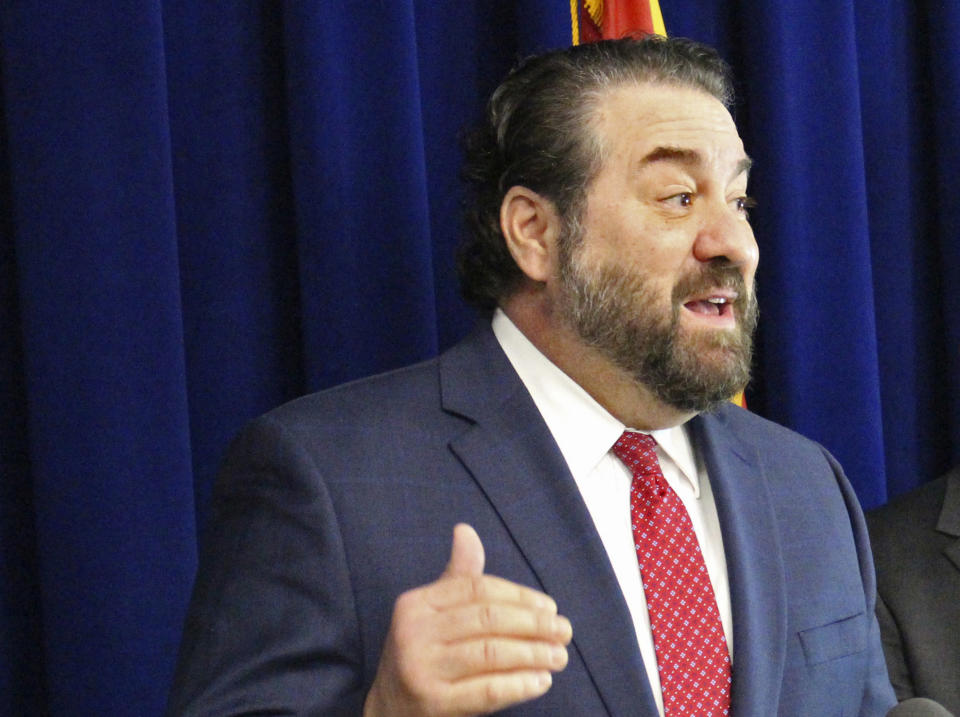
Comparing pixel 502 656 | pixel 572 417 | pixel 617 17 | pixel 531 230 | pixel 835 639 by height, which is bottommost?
pixel 835 639

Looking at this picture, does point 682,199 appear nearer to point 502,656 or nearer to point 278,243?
point 278,243

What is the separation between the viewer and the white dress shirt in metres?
1.60

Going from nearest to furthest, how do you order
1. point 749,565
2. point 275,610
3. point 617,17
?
point 275,610, point 749,565, point 617,17

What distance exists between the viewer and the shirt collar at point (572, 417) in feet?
5.50

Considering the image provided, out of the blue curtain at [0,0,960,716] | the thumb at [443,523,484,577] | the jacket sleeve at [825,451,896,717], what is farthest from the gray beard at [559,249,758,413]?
the thumb at [443,523,484,577]

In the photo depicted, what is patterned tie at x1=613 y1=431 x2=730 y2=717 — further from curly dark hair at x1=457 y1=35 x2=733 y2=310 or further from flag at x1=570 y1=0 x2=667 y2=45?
flag at x1=570 y1=0 x2=667 y2=45

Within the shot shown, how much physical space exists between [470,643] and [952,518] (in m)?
1.46

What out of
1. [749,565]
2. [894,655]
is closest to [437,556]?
[749,565]

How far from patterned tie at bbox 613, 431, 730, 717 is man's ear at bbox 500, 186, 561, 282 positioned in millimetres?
356

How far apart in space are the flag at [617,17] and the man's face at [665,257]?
443mm

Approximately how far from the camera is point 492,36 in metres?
2.31

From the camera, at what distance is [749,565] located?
1.67 meters

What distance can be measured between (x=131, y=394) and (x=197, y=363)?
20cm

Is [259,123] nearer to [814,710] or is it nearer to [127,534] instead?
[127,534]
